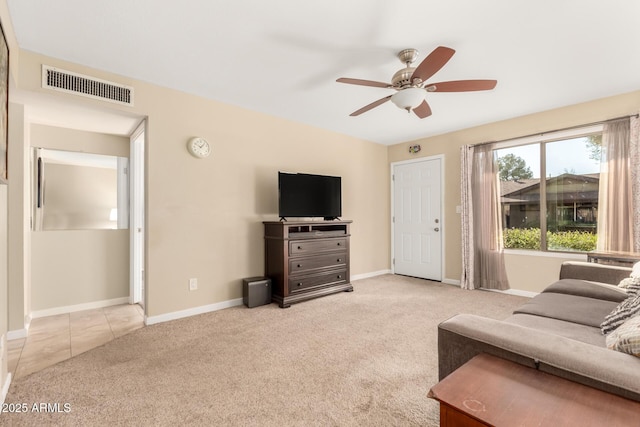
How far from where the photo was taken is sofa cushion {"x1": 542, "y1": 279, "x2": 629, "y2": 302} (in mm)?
2086

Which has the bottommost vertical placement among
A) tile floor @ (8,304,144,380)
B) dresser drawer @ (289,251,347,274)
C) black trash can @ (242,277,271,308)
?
tile floor @ (8,304,144,380)

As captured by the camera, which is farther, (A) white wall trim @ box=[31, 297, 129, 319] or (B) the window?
(B) the window

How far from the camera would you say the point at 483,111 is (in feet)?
12.6

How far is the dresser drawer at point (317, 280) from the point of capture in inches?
146

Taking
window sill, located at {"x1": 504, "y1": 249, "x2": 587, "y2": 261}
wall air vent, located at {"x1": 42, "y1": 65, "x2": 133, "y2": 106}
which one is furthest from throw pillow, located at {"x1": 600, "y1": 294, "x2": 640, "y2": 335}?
→ wall air vent, located at {"x1": 42, "y1": 65, "x2": 133, "y2": 106}

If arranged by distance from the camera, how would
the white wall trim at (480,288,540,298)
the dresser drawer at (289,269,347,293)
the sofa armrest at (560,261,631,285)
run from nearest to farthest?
the sofa armrest at (560,261,631,285), the dresser drawer at (289,269,347,293), the white wall trim at (480,288,540,298)

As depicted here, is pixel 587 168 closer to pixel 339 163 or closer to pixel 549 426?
pixel 339 163

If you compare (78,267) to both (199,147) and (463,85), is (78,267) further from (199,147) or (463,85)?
(463,85)

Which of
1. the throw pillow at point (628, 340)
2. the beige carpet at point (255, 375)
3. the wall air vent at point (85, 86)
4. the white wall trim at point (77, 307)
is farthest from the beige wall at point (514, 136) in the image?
the white wall trim at point (77, 307)

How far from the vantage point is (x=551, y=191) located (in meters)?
3.92

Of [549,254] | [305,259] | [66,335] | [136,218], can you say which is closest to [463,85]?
[305,259]

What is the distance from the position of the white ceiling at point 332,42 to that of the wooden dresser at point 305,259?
1638mm

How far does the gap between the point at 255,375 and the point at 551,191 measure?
422 centimetres

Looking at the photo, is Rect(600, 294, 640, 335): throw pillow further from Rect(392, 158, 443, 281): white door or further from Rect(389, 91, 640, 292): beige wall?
Rect(392, 158, 443, 281): white door
